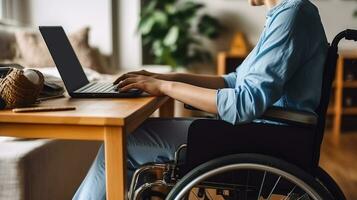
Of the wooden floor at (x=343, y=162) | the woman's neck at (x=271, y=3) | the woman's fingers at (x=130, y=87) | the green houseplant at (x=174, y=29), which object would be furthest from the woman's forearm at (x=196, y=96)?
the green houseplant at (x=174, y=29)

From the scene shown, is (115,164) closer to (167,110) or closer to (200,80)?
(200,80)

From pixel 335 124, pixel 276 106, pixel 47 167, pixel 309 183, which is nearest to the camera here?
pixel 309 183

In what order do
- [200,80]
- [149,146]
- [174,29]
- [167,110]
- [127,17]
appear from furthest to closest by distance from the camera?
[127,17], [174,29], [167,110], [200,80], [149,146]

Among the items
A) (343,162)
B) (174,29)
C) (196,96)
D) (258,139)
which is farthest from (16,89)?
(174,29)

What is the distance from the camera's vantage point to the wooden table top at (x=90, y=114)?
1011mm

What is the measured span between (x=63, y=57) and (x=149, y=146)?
0.39 m

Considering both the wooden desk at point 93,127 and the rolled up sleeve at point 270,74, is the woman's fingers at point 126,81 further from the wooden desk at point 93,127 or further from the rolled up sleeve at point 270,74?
the rolled up sleeve at point 270,74

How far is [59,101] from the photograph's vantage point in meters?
1.26

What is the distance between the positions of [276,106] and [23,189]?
31.4 inches

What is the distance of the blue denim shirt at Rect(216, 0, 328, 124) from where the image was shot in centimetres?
108

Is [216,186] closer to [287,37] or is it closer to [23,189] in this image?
[287,37]

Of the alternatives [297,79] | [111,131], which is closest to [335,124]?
[297,79]

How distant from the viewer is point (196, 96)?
115cm

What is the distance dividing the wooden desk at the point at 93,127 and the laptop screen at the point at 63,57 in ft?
0.93
